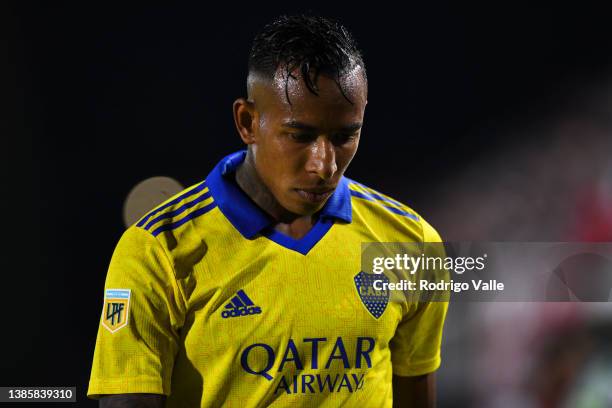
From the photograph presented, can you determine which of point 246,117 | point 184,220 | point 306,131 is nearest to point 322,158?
point 306,131

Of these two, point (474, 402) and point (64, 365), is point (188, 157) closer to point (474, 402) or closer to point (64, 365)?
Answer: point (64, 365)

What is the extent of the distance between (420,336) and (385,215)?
0.80 ft

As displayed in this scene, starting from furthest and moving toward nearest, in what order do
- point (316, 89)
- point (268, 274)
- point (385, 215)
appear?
point (385, 215) → point (268, 274) → point (316, 89)

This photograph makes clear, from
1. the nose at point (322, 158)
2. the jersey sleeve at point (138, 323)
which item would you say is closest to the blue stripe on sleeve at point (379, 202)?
the nose at point (322, 158)

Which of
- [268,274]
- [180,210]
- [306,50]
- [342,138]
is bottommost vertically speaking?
[268,274]

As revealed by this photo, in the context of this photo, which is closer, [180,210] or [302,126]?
[302,126]

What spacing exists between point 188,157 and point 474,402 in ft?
3.59

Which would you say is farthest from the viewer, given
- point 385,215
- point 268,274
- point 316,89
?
point 385,215

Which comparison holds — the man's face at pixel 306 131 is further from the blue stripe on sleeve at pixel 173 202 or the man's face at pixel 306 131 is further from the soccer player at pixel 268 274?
the blue stripe on sleeve at pixel 173 202

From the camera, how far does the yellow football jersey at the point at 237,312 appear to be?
1243 mm

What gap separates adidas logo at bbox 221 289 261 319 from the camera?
128cm

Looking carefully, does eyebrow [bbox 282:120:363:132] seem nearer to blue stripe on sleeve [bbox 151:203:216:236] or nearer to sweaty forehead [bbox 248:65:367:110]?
sweaty forehead [bbox 248:65:367:110]

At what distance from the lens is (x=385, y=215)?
146 cm

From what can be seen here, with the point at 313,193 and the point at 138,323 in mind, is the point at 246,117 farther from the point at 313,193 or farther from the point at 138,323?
the point at 138,323
